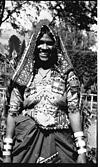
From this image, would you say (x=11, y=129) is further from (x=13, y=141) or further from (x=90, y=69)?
(x=90, y=69)

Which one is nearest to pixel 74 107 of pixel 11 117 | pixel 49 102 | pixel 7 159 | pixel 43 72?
pixel 49 102

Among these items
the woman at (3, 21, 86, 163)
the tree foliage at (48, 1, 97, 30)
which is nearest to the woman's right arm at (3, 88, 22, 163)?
the woman at (3, 21, 86, 163)

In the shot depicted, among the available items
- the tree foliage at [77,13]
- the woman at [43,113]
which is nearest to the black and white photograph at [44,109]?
the woman at [43,113]

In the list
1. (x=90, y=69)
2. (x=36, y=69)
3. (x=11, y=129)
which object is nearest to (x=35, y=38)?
(x=36, y=69)

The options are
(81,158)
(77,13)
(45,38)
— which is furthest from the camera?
(77,13)

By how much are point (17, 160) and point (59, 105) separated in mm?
485

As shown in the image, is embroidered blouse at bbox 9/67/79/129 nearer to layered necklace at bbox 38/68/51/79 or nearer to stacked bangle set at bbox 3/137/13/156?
layered necklace at bbox 38/68/51/79

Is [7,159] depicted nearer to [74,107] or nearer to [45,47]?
[74,107]

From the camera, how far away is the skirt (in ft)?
7.28

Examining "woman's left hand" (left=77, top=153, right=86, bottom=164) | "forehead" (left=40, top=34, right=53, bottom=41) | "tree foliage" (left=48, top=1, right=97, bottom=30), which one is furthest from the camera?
"tree foliage" (left=48, top=1, right=97, bottom=30)

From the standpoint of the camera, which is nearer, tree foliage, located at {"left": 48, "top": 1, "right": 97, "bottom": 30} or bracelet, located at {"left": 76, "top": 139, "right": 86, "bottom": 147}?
bracelet, located at {"left": 76, "top": 139, "right": 86, "bottom": 147}

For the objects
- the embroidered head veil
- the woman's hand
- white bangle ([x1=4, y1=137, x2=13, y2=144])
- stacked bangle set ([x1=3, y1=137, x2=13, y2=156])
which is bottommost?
the woman's hand

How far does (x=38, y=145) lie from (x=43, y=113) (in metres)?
0.23

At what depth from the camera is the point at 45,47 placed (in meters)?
2.25
